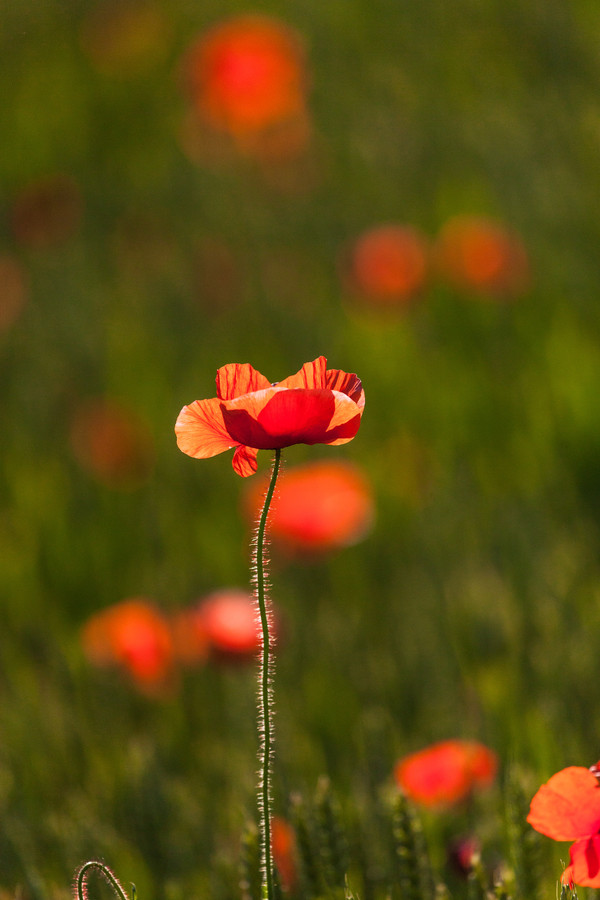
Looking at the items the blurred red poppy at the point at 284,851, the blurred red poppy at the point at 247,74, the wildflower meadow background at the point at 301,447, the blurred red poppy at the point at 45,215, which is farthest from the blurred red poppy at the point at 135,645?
the blurred red poppy at the point at 247,74

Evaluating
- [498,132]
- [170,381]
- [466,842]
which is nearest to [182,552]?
[170,381]

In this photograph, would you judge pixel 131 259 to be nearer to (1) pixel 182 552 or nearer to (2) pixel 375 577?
(1) pixel 182 552

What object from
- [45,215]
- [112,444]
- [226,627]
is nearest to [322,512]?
[226,627]

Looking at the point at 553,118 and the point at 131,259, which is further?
the point at 553,118

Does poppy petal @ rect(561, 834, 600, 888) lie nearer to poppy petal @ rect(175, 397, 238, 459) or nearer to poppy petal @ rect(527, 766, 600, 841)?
poppy petal @ rect(527, 766, 600, 841)

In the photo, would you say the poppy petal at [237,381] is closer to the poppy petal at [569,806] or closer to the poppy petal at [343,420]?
the poppy petal at [343,420]

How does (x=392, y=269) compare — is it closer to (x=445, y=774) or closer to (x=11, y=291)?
(x=11, y=291)
